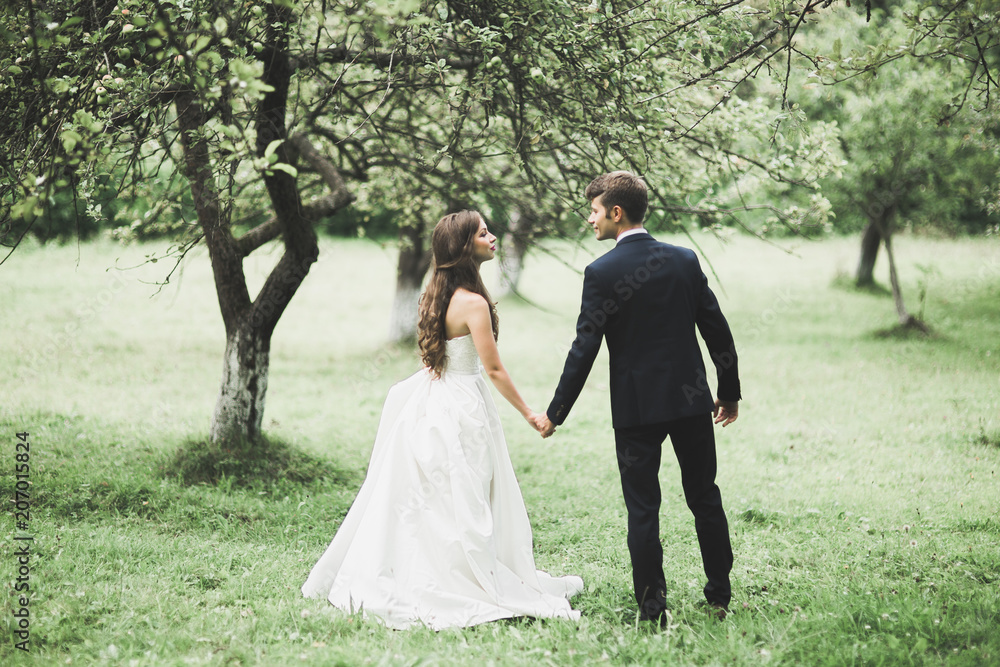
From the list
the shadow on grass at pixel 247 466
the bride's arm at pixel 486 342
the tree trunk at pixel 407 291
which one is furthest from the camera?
the tree trunk at pixel 407 291

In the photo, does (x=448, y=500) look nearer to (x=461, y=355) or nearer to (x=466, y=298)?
(x=461, y=355)

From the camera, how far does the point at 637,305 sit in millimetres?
3996

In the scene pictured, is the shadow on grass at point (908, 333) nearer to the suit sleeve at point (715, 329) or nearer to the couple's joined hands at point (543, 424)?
the suit sleeve at point (715, 329)

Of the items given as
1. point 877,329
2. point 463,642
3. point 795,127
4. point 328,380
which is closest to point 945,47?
point 795,127

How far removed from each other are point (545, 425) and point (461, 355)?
0.74m

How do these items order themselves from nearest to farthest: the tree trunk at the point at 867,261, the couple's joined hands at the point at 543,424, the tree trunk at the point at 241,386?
1. the couple's joined hands at the point at 543,424
2. the tree trunk at the point at 241,386
3. the tree trunk at the point at 867,261

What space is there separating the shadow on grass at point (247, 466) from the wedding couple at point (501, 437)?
8.53 ft

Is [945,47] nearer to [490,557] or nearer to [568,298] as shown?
[490,557]

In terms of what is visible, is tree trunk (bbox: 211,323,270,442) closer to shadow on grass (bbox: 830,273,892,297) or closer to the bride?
the bride

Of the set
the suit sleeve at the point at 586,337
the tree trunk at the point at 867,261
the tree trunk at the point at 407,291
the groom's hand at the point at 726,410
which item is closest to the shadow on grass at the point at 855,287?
the tree trunk at the point at 867,261

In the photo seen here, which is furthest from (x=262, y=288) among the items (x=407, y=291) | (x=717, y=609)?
(x=407, y=291)

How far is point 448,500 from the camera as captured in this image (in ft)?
14.7

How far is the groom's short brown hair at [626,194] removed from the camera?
4.13 m

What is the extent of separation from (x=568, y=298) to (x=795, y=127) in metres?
17.4
